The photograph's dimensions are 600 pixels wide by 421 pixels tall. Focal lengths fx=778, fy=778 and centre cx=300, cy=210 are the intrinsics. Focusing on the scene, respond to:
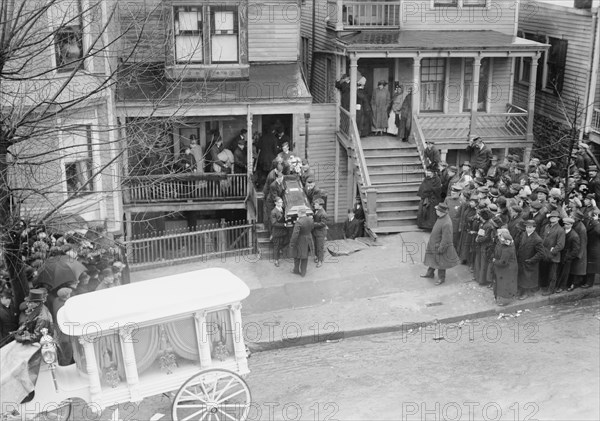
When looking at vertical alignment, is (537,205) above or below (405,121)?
below

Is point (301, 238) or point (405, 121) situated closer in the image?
point (301, 238)

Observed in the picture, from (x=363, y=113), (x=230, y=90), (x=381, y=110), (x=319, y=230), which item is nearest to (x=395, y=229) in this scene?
(x=319, y=230)

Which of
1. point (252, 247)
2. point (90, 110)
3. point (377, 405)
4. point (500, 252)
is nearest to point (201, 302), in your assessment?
point (377, 405)

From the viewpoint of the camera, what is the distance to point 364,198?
20.2 m

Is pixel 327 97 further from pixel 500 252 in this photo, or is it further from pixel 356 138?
pixel 500 252

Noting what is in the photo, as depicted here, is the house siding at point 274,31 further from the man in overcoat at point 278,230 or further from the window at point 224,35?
the man in overcoat at point 278,230

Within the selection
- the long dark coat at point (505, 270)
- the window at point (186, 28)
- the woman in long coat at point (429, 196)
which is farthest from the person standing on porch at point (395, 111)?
the long dark coat at point (505, 270)

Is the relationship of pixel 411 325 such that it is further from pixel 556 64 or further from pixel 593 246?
pixel 556 64

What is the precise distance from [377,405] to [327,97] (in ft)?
56.2

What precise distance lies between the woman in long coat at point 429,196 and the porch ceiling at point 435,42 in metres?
4.70

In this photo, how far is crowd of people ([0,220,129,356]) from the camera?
38.2ft

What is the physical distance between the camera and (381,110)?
2347cm

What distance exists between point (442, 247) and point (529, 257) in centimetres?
171

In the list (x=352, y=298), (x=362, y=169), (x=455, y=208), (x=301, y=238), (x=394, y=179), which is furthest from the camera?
(x=394, y=179)
